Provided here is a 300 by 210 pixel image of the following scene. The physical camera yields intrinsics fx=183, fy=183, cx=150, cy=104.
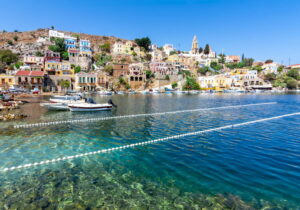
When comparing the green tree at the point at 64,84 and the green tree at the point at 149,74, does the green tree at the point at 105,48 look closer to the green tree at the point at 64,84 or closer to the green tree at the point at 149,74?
the green tree at the point at 149,74

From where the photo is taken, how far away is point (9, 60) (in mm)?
72438

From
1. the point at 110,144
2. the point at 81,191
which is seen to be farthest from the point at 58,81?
the point at 81,191

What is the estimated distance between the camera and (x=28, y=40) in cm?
9569

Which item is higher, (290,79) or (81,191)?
(290,79)

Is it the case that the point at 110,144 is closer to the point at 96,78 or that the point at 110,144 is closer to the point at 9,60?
the point at 96,78

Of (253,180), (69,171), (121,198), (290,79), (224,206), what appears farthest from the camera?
(290,79)

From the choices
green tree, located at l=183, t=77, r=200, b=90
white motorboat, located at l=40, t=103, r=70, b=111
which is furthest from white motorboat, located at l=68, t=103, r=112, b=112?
green tree, located at l=183, t=77, r=200, b=90

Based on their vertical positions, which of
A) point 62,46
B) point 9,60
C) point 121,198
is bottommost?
point 121,198

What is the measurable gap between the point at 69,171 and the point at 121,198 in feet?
10.0

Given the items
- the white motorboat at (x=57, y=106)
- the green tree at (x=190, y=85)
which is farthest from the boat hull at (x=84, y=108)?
the green tree at (x=190, y=85)

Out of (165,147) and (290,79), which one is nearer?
(165,147)

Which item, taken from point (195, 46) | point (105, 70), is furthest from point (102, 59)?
point (195, 46)

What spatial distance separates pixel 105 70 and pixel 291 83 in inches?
3988

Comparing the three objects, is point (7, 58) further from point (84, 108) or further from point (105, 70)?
point (84, 108)
